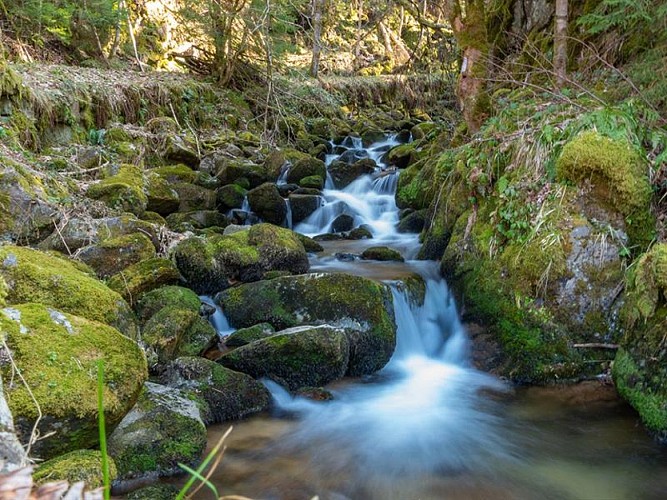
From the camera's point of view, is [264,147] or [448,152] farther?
[264,147]

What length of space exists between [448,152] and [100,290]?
5.47 meters

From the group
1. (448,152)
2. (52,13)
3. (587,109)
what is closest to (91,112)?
(52,13)

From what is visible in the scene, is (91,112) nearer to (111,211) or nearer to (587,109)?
(111,211)

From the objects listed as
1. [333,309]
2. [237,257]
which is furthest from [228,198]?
[333,309]

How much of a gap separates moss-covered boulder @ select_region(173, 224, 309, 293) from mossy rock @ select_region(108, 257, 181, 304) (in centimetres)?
37

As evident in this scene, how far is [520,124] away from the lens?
6.25 m

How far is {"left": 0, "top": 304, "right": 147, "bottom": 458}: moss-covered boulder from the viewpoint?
2.74 meters

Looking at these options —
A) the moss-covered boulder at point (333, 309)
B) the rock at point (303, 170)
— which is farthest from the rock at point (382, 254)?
the rock at point (303, 170)

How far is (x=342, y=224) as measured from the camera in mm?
10078

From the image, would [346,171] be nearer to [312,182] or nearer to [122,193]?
[312,182]

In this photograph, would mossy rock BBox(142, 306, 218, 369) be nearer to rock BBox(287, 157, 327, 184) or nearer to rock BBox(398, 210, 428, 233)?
rock BBox(398, 210, 428, 233)

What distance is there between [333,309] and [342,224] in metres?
4.66

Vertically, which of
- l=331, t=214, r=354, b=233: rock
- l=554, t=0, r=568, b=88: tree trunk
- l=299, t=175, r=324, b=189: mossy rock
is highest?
l=554, t=0, r=568, b=88: tree trunk

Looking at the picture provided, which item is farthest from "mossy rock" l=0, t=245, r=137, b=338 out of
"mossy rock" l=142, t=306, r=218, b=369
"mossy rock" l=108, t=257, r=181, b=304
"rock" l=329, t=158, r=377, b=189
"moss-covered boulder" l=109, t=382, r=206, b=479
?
"rock" l=329, t=158, r=377, b=189
